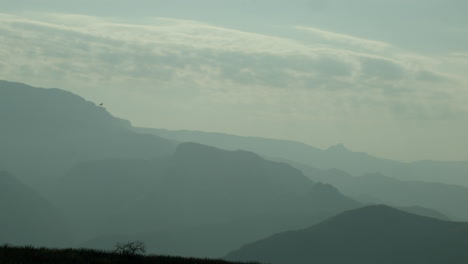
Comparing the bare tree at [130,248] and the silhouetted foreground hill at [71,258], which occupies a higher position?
the bare tree at [130,248]

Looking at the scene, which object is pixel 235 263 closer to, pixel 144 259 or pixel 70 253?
pixel 144 259

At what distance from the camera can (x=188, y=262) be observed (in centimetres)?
1889

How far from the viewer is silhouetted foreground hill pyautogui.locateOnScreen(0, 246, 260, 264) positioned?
1609cm

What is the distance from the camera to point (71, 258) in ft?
55.9

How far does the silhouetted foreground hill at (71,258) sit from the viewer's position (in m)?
16.1

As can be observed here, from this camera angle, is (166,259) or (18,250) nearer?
(18,250)

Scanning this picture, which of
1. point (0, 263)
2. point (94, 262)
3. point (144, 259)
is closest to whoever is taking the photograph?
point (0, 263)

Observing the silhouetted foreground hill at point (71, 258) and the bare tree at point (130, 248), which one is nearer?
the silhouetted foreground hill at point (71, 258)

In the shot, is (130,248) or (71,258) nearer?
(71,258)

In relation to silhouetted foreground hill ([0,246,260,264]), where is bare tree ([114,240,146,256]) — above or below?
above

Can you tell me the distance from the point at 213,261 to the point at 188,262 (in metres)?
1.42

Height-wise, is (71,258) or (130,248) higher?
(130,248)

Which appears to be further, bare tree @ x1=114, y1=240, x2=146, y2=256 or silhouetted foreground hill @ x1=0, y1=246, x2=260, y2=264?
bare tree @ x1=114, y1=240, x2=146, y2=256

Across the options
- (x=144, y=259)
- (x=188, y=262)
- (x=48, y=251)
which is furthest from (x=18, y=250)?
(x=188, y=262)
